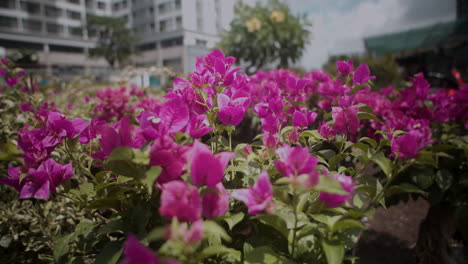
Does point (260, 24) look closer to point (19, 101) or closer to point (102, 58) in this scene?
point (19, 101)

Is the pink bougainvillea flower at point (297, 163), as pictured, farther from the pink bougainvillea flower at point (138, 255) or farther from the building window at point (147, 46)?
the building window at point (147, 46)

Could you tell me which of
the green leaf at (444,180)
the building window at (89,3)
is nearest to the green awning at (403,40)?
the green leaf at (444,180)

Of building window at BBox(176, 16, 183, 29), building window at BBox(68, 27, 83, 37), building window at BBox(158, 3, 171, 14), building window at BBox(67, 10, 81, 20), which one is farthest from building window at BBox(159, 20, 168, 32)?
building window at BBox(67, 10, 81, 20)

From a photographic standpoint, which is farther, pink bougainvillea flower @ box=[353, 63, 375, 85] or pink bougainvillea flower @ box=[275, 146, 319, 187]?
pink bougainvillea flower @ box=[353, 63, 375, 85]

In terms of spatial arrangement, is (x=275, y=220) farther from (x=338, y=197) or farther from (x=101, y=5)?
(x=101, y=5)

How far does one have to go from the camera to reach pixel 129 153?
1.68 feet

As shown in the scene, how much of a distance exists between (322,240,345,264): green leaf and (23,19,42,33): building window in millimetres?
39691

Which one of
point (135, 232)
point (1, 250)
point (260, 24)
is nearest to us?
point (135, 232)

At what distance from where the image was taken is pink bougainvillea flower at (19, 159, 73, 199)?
0.61m

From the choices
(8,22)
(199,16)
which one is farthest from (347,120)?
(8,22)

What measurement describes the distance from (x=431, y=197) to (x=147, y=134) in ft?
4.78

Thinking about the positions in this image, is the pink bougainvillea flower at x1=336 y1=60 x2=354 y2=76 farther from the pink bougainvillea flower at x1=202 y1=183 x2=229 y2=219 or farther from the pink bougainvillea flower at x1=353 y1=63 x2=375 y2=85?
the pink bougainvillea flower at x1=202 y1=183 x2=229 y2=219

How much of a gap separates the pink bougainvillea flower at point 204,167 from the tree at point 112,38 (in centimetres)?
4170

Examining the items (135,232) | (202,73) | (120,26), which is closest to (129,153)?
(135,232)
